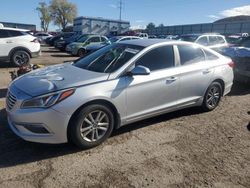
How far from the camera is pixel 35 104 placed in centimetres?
375

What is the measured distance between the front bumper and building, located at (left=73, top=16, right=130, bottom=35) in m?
45.1

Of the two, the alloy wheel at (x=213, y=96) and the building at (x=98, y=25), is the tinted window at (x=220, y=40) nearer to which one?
the alloy wheel at (x=213, y=96)

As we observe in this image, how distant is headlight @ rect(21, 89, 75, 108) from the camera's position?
3732 millimetres

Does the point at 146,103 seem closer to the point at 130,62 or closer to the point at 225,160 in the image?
the point at 130,62

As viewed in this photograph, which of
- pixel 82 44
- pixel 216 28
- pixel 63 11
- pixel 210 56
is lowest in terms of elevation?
pixel 82 44

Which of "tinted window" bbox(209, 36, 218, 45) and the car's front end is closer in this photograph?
the car's front end

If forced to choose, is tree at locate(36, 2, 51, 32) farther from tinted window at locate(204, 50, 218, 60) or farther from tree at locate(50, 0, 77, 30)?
tinted window at locate(204, 50, 218, 60)

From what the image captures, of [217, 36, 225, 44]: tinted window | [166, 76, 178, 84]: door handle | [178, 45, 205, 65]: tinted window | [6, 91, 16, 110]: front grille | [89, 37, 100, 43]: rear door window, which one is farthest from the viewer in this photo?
[89, 37, 100, 43]: rear door window

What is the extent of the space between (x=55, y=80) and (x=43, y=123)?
75 cm

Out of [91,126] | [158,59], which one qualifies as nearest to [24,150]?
[91,126]

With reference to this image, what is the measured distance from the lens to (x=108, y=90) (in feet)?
13.5

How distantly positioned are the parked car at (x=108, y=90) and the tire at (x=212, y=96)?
22 mm

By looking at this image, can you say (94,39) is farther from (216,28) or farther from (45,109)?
(216,28)

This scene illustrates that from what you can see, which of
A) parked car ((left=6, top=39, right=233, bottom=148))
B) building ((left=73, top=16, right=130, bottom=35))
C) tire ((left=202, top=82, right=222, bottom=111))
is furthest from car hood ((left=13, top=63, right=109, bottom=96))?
building ((left=73, top=16, right=130, bottom=35))
